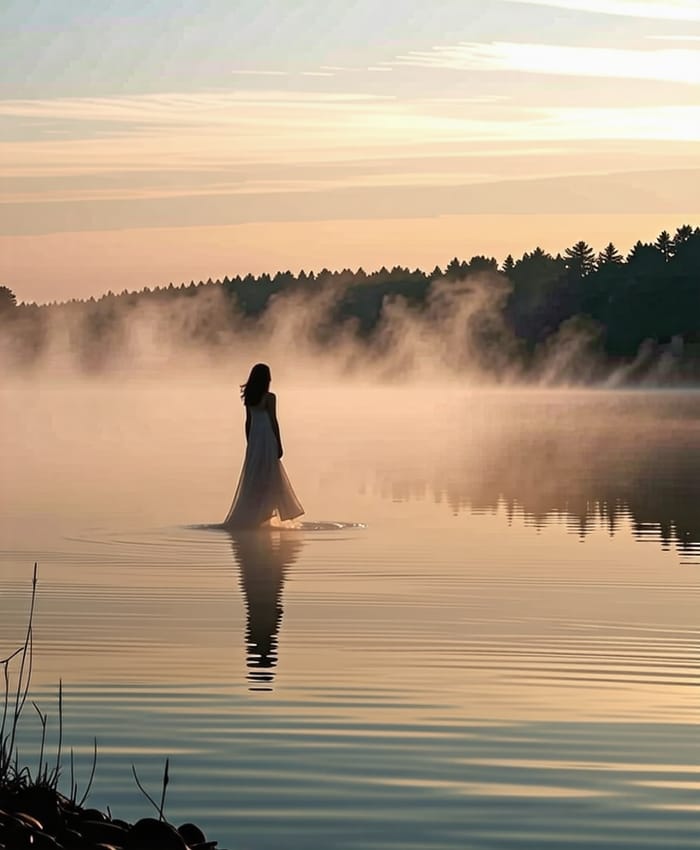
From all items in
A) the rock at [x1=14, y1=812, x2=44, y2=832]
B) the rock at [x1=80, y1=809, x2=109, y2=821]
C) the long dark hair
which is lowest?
the rock at [x1=80, y1=809, x2=109, y2=821]

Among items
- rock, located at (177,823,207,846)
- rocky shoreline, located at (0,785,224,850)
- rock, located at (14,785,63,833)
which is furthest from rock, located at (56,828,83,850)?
rock, located at (177,823,207,846)

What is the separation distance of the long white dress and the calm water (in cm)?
45

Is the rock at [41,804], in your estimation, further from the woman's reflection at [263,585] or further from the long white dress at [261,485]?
the long white dress at [261,485]

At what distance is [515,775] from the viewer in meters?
11.4

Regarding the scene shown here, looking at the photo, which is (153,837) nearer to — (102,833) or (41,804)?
(102,833)

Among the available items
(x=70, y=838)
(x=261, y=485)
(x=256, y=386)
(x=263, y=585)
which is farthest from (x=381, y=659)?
(x=261, y=485)

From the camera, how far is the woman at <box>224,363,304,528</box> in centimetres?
2759

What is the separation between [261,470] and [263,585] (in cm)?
690

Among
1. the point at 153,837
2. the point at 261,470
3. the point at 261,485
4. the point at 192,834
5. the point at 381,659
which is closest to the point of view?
the point at 153,837

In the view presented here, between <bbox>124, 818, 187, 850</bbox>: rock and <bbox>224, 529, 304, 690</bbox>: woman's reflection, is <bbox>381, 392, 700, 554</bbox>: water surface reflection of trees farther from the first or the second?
<bbox>124, 818, 187, 850</bbox>: rock

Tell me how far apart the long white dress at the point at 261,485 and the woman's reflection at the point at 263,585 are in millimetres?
247

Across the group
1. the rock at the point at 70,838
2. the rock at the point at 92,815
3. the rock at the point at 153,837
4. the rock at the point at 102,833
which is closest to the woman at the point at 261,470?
the rock at the point at 92,815

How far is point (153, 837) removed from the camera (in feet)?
31.0

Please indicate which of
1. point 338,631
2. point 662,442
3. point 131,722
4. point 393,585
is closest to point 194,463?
point 662,442
